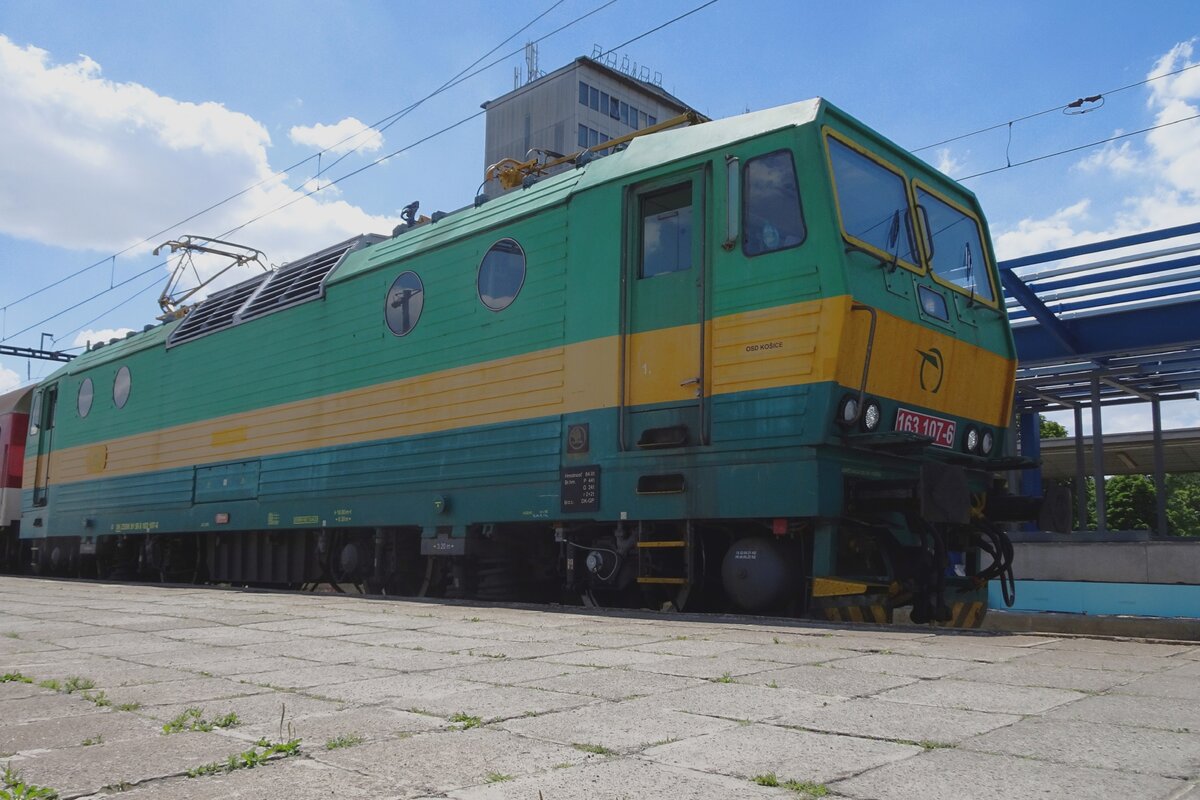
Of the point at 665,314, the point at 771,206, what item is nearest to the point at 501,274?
the point at 665,314

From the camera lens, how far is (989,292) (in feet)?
27.1

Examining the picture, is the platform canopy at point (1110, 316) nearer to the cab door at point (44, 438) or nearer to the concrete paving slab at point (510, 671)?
the concrete paving slab at point (510, 671)

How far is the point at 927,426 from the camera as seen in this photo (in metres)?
7.16

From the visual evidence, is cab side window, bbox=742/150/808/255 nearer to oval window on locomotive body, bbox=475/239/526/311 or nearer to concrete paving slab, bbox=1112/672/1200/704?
oval window on locomotive body, bbox=475/239/526/311

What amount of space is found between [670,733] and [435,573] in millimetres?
7014

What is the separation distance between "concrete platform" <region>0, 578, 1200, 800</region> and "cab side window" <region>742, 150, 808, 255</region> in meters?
2.56

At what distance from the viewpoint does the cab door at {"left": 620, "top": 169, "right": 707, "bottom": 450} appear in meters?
6.91

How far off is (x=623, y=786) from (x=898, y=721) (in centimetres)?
109

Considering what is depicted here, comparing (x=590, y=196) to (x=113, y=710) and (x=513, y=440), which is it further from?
(x=113, y=710)

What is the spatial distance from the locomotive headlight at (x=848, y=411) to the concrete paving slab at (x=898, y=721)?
10.2 ft

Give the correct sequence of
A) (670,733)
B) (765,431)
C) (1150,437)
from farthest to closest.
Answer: (1150,437) < (765,431) < (670,733)

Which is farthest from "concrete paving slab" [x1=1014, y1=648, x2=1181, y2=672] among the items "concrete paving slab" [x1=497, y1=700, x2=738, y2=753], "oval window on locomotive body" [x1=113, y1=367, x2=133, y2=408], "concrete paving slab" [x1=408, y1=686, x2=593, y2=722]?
"oval window on locomotive body" [x1=113, y1=367, x2=133, y2=408]

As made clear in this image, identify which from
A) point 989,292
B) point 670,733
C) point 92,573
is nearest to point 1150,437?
point 989,292

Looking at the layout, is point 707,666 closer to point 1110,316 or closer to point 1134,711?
point 1134,711
